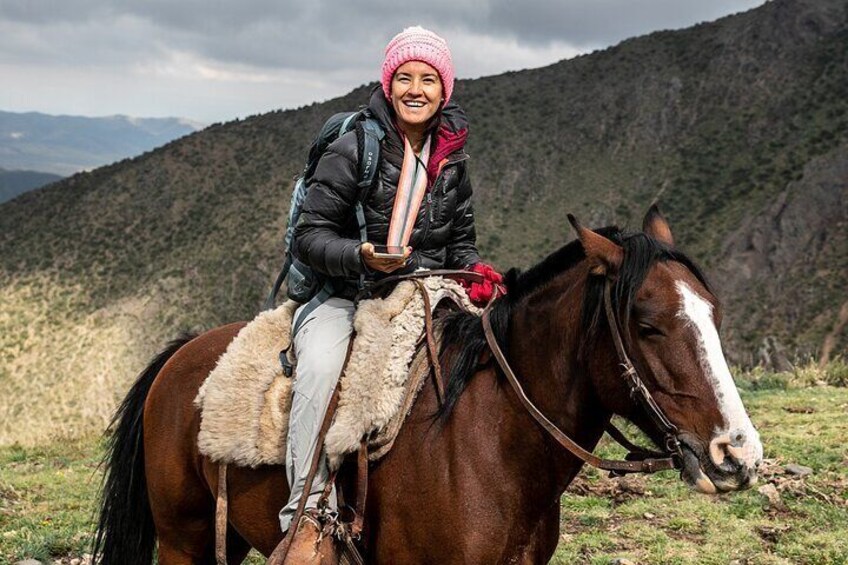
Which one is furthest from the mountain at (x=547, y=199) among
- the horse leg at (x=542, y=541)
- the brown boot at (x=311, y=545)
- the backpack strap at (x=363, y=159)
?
the brown boot at (x=311, y=545)

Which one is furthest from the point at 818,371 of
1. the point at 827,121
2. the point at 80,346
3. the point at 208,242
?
the point at 208,242

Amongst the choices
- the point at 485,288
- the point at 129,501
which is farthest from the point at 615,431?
the point at 129,501

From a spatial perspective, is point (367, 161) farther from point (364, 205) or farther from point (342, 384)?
point (342, 384)

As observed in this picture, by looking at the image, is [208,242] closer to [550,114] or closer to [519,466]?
[550,114]

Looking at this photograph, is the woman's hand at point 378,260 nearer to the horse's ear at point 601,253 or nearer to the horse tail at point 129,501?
the horse's ear at point 601,253

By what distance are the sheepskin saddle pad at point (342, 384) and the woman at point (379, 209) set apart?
0.14 m

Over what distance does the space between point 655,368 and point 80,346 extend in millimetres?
35071

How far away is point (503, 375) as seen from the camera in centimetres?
300

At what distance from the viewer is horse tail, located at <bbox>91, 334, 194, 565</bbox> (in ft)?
14.5

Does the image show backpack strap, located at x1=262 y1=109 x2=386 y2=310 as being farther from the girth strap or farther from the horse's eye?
the horse's eye

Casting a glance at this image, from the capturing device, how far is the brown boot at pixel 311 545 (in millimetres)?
3016

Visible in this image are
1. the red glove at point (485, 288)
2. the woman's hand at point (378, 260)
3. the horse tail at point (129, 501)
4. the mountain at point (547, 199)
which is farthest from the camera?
the mountain at point (547, 199)

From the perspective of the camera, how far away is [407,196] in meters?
3.27

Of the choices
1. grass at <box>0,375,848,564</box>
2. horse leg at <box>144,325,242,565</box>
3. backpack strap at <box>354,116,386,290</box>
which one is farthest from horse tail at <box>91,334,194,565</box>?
backpack strap at <box>354,116,386,290</box>
